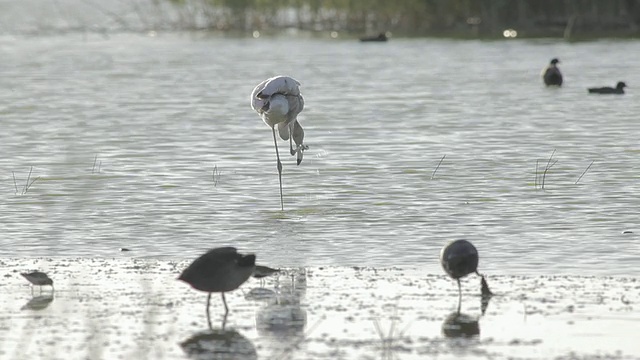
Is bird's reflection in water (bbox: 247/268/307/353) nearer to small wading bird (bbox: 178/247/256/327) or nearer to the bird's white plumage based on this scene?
small wading bird (bbox: 178/247/256/327)

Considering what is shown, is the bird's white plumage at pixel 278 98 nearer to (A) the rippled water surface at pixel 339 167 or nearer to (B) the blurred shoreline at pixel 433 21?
(A) the rippled water surface at pixel 339 167

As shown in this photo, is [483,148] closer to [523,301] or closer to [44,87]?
[523,301]

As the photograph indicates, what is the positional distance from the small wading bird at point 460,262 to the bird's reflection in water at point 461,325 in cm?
34

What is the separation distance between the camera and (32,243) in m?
10.5

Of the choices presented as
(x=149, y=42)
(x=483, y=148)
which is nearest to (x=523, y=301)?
(x=483, y=148)

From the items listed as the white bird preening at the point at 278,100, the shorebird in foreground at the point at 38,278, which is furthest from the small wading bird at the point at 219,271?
the white bird preening at the point at 278,100

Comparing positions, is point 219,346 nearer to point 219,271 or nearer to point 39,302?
point 219,271

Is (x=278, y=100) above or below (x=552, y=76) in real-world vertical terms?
below

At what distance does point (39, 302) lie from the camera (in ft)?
26.6

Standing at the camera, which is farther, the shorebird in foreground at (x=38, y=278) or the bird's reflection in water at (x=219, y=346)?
the shorebird in foreground at (x=38, y=278)

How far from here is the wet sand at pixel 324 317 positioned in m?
6.79

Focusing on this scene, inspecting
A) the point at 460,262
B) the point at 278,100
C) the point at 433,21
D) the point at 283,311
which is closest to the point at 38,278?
the point at 283,311

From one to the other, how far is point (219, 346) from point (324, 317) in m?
0.78

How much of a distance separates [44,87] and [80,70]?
5.21 meters
